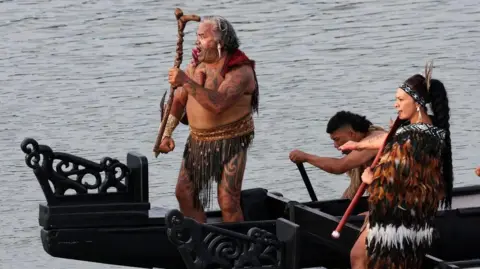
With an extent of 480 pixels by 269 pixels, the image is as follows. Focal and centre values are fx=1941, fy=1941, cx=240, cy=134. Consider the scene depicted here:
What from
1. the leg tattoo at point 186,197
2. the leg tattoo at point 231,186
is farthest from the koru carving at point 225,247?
the leg tattoo at point 186,197

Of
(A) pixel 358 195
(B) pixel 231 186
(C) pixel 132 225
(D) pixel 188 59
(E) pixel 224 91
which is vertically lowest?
(D) pixel 188 59

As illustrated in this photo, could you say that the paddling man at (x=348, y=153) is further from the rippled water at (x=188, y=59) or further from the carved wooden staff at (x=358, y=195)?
the rippled water at (x=188, y=59)

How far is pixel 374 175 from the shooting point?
11.9m

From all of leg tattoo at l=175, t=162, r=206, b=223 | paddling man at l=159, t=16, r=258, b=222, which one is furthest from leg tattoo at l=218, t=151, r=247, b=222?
leg tattoo at l=175, t=162, r=206, b=223

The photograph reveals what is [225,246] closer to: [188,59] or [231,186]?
[231,186]

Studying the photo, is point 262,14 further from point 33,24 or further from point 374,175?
point 374,175

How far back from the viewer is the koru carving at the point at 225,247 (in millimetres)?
12398

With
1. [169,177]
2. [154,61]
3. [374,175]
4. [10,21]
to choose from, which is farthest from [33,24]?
[374,175]

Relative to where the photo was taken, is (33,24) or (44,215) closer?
(44,215)

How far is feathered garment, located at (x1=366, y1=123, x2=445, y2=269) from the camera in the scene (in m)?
11.8

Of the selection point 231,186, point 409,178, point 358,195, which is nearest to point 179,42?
point 231,186

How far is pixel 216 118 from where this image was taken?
1355 centimetres

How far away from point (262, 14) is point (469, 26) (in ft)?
10.7

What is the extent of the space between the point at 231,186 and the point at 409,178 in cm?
207
